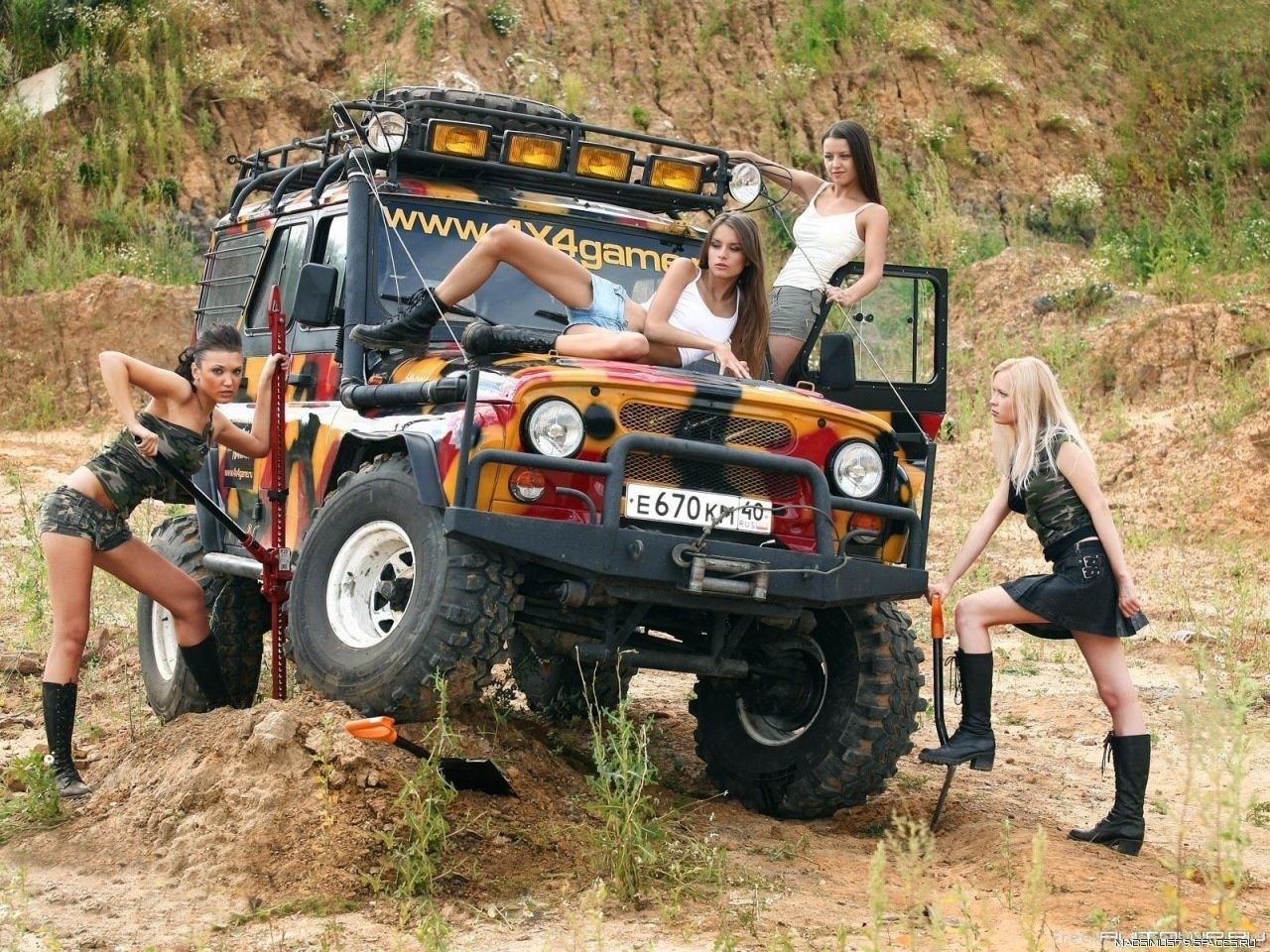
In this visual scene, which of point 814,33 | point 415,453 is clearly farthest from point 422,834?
point 814,33

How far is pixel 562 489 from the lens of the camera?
17.9 feet

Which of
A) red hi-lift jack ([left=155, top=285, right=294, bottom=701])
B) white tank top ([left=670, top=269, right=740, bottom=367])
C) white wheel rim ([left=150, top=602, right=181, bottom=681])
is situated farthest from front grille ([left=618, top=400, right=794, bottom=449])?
white wheel rim ([left=150, top=602, right=181, bottom=681])

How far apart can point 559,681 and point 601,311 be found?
5.90 feet

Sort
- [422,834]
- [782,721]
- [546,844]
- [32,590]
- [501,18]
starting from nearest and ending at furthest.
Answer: [422,834], [546,844], [782,721], [32,590], [501,18]

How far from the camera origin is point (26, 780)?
579cm

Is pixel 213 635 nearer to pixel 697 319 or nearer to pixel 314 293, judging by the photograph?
pixel 314 293

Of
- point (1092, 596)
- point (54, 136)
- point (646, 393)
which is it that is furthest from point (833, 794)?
point (54, 136)

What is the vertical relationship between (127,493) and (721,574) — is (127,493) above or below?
above

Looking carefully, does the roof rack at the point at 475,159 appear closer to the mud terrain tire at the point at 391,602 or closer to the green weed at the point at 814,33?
the mud terrain tire at the point at 391,602

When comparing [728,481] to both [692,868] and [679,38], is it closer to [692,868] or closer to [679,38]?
[692,868]

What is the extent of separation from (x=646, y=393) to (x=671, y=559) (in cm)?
63

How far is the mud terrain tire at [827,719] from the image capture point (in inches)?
241

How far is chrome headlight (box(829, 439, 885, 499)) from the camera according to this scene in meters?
5.93

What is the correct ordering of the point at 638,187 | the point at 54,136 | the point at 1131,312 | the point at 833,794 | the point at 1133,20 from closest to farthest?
the point at 833,794
the point at 638,187
the point at 1131,312
the point at 54,136
the point at 1133,20
